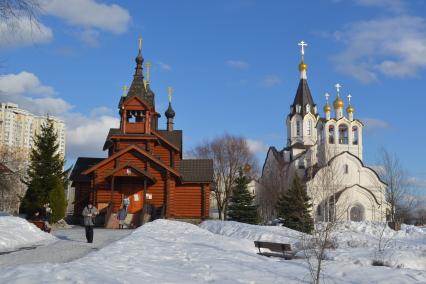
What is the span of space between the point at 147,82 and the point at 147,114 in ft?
27.6

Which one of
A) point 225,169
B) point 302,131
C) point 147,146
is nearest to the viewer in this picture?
point 147,146

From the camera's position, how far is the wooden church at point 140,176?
26250 millimetres

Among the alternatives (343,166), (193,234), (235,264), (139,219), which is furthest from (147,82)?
(235,264)

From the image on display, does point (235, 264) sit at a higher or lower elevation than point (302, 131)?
lower

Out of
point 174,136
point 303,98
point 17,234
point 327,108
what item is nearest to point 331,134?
point 327,108

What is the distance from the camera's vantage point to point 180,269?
10.5 metres

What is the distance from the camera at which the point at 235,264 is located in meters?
11.4

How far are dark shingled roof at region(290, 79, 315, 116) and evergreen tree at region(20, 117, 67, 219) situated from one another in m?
37.2

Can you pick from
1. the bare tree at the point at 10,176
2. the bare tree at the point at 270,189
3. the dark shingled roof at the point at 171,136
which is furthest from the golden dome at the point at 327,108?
the bare tree at the point at 10,176

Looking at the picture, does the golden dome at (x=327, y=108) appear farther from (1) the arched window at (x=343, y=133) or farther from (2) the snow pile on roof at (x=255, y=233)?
(2) the snow pile on roof at (x=255, y=233)

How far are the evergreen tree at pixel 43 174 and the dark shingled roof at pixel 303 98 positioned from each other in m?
37.2

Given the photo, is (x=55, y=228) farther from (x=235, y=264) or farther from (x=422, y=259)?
(x=422, y=259)

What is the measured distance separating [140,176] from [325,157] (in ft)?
72.4

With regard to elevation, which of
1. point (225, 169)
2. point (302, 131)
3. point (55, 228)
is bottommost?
point (55, 228)
